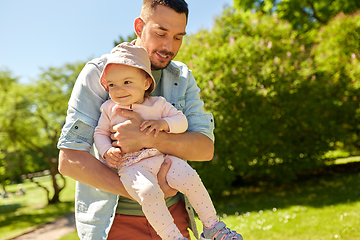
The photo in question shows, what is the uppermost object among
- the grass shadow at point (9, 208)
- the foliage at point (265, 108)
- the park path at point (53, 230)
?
the foliage at point (265, 108)

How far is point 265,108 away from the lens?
9.04 metres

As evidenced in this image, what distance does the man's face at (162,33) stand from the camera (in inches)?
80.4

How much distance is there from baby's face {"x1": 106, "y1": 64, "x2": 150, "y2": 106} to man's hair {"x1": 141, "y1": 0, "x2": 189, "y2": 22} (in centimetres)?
54

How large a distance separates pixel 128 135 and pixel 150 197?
0.41 m

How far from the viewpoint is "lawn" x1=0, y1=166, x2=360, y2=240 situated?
19.0ft

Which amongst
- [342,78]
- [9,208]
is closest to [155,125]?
[342,78]

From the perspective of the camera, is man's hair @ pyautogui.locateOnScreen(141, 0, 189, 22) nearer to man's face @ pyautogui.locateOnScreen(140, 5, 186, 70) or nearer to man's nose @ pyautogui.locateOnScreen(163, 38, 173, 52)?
man's face @ pyautogui.locateOnScreen(140, 5, 186, 70)

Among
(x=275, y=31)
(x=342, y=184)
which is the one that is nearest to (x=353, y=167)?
(x=342, y=184)

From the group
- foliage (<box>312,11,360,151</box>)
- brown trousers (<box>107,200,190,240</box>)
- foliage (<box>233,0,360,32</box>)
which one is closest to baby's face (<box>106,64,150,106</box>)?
brown trousers (<box>107,200,190,240</box>)

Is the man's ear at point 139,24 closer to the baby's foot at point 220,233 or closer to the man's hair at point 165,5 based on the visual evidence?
the man's hair at point 165,5

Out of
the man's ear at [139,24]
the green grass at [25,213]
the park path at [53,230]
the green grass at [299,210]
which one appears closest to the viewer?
the man's ear at [139,24]

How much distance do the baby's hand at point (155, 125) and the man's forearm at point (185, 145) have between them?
41mm

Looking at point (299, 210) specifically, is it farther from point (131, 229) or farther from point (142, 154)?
point (142, 154)

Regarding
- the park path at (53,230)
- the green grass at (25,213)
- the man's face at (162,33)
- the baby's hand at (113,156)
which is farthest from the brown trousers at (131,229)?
the green grass at (25,213)
